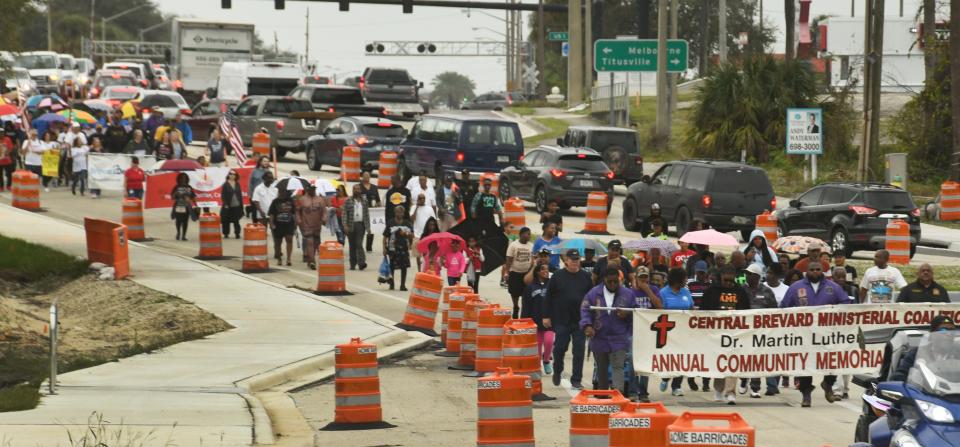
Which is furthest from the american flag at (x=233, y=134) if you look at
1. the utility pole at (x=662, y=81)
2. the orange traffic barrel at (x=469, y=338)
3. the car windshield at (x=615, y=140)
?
the orange traffic barrel at (x=469, y=338)

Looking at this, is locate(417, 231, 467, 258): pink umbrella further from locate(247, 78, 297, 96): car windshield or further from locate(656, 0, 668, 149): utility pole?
locate(247, 78, 297, 96): car windshield

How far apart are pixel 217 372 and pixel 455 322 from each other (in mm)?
3288

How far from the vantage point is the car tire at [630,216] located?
1369 inches

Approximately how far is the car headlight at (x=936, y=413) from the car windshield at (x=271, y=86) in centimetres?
4995

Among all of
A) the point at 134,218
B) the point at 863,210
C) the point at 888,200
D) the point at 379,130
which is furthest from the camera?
the point at 379,130

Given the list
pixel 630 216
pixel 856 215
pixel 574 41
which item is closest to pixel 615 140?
pixel 630 216

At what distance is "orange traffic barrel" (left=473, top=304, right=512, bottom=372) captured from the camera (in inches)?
687

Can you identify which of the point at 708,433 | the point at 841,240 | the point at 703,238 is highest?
the point at 703,238

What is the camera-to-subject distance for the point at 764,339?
16891mm

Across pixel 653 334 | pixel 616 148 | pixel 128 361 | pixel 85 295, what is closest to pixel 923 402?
pixel 653 334

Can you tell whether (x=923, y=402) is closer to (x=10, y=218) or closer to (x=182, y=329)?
(x=182, y=329)

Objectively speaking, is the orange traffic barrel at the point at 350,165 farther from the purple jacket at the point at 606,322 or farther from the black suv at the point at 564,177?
the purple jacket at the point at 606,322

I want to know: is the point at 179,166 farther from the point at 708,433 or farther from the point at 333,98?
the point at 708,433

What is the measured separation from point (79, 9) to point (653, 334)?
166279 millimetres
